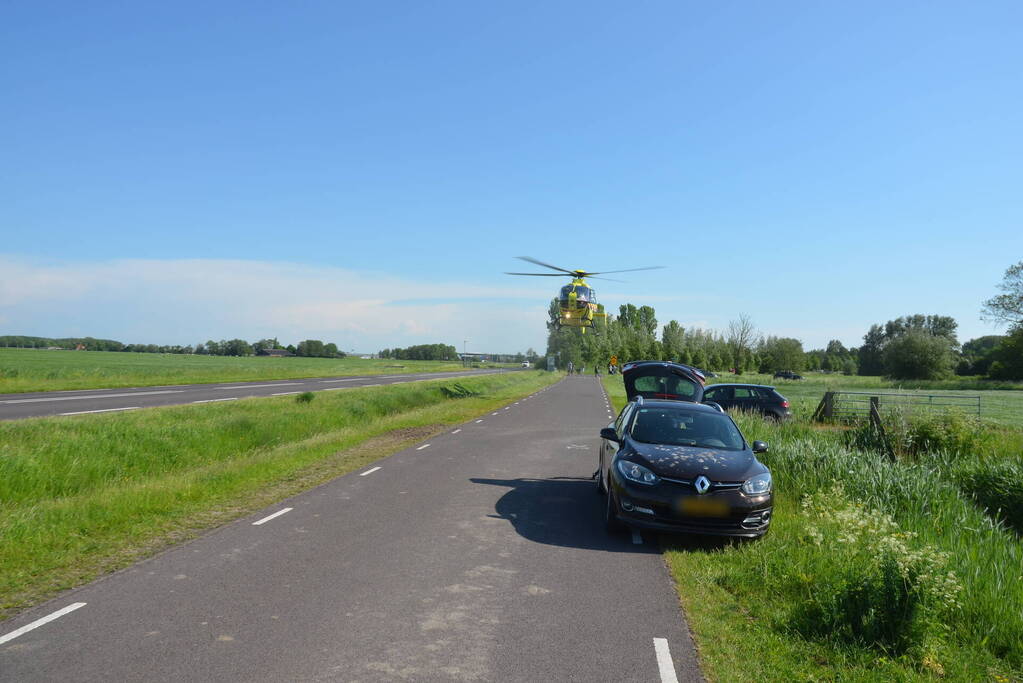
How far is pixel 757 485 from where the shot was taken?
733 centimetres

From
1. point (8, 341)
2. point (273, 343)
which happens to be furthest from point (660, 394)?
point (273, 343)

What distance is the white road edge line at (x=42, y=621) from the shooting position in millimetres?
4535

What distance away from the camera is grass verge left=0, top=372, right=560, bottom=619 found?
6703 mm

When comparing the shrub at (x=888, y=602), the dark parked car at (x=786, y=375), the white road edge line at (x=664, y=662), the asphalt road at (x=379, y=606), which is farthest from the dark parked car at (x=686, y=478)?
the dark parked car at (x=786, y=375)

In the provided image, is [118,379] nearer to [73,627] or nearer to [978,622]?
[73,627]

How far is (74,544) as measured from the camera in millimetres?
7035

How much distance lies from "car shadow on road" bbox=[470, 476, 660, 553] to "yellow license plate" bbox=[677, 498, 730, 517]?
683 millimetres

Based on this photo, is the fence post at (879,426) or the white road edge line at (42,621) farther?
the fence post at (879,426)

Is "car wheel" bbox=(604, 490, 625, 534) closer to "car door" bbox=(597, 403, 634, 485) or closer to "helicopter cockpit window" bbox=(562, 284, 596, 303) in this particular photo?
"car door" bbox=(597, 403, 634, 485)

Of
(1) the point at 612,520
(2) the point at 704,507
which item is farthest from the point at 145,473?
(2) the point at 704,507

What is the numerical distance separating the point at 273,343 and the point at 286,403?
15222 cm

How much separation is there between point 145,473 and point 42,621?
8.17 m

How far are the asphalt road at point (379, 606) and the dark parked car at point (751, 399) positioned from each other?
13.3 metres

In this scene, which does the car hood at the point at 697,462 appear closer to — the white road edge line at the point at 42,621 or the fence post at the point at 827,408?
the white road edge line at the point at 42,621
